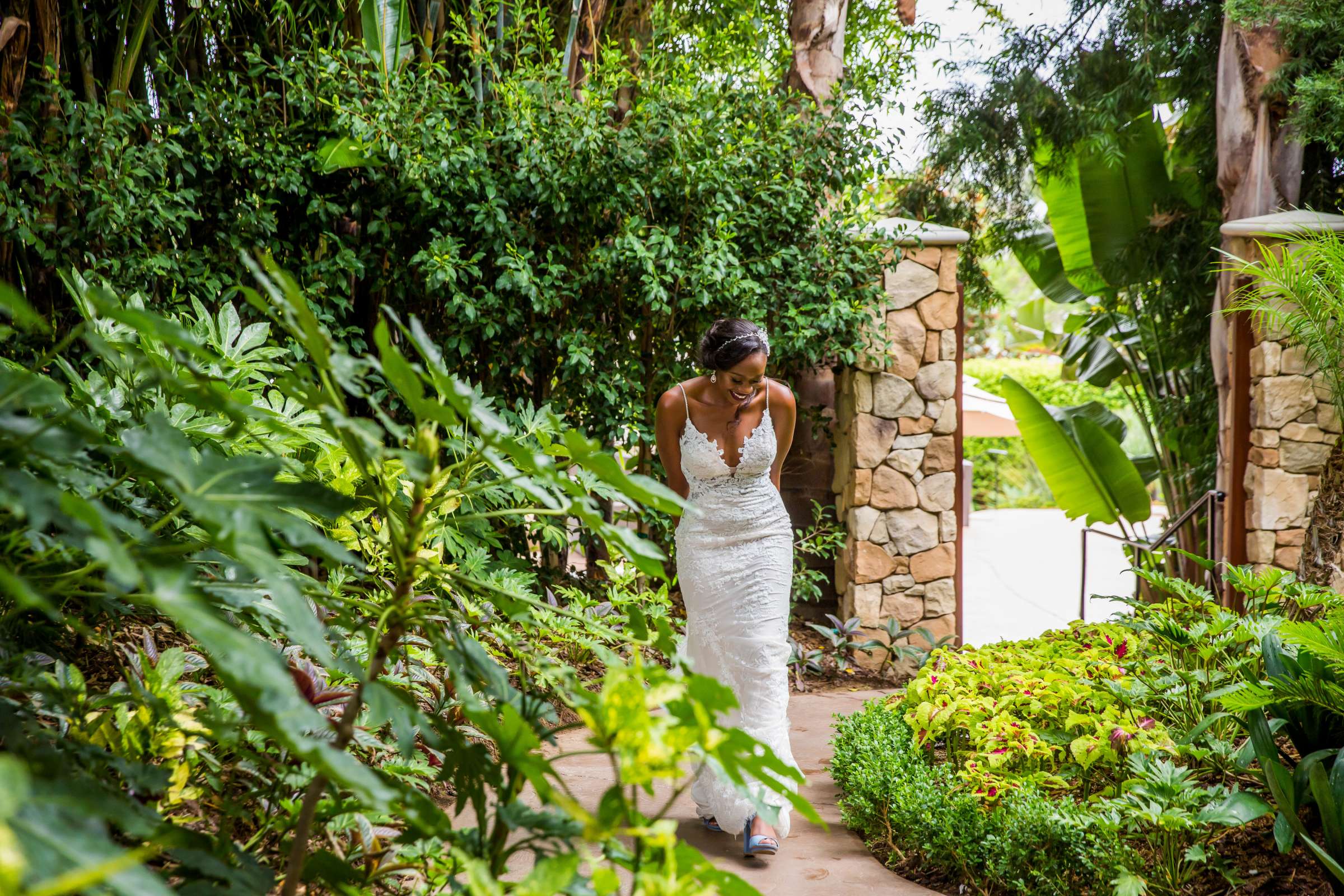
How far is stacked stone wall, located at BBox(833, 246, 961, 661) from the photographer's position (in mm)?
5793

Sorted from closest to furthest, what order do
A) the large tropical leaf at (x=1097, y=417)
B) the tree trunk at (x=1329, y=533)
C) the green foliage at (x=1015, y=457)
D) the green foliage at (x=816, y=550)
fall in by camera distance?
1. the tree trunk at (x=1329, y=533)
2. the green foliage at (x=816, y=550)
3. the large tropical leaf at (x=1097, y=417)
4. the green foliage at (x=1015, y=457)

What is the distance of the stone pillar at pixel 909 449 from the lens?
228 inches

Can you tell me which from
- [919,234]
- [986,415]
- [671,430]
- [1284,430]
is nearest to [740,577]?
[671,430]

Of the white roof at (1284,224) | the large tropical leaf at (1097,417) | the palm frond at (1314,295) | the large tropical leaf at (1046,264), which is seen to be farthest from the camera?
the large tropical leaf at (1046,264)

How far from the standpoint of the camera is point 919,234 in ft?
18.8

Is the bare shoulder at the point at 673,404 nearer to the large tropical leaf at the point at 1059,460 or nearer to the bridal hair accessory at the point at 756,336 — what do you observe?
the bridal hair accessory at the point at 756,336

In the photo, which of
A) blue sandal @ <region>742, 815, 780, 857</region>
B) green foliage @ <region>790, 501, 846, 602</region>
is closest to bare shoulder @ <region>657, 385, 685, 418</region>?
blue sandal @ <region>742, 815, 780, 857</region>

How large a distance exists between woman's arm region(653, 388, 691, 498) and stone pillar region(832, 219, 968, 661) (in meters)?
2.46

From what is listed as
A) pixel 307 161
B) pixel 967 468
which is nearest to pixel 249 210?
pixel 307 161

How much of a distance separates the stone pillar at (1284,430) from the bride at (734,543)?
3377mm

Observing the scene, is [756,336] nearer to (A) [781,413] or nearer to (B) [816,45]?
(A) [781,413]

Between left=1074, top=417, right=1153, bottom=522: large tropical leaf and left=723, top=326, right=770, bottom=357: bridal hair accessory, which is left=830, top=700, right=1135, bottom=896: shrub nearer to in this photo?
left=723, top=326, right=770, bottom=357: bridal hair accessory

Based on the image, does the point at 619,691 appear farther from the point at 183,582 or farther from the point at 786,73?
the point at 786,73

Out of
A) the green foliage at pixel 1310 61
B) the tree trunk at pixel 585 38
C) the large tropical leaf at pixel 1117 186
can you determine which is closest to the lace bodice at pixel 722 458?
the tree trunk at pixel 585 38
